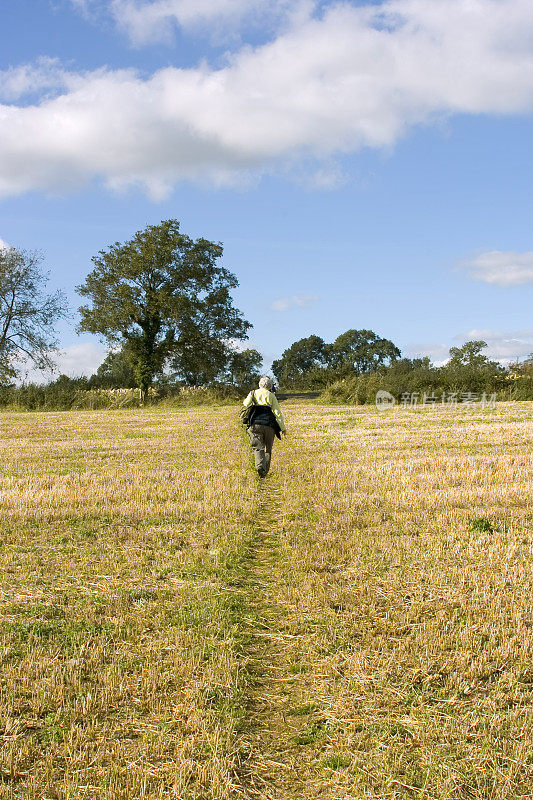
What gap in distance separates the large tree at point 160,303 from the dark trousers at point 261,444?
31822mm

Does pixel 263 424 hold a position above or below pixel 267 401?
below

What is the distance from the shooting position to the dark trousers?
12688 mm

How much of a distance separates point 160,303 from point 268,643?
4025cm

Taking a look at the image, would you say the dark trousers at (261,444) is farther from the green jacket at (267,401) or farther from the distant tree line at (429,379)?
the distant tree line at (429,379)

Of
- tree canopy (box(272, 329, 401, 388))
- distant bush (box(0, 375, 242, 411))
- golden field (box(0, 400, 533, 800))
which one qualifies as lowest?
golden field (box(0, 400, 533, 800))

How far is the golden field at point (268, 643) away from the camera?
3293 millimetres

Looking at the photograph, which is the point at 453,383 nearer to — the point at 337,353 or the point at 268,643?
the point at 268,643

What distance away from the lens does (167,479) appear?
11.8 m

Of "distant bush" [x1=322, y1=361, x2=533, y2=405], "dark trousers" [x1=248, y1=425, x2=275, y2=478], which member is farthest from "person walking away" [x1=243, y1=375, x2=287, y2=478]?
"distant bush" [x1=322, y1=361, x2=533, y2=405]

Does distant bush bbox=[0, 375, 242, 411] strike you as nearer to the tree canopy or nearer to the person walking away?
the person walking away

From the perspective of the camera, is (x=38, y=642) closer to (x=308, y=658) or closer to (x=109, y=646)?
(x=109, y=646)

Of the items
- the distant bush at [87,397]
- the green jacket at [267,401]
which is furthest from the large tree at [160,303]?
the green jacket at [267,401]

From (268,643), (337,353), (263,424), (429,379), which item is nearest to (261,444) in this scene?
(263,424)

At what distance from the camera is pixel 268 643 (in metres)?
4.88
